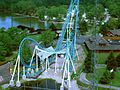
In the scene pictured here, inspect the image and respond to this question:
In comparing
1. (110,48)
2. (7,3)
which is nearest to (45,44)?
(110,48)

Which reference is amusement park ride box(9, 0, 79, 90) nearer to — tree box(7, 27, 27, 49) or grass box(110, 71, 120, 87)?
grass box(110, 71, 120, 87)

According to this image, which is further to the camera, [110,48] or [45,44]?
[45,44]

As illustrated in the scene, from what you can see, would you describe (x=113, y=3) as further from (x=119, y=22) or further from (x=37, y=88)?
(x=37, y=88)

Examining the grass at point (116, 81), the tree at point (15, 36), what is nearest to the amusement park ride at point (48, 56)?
the grass at point (116, 81)

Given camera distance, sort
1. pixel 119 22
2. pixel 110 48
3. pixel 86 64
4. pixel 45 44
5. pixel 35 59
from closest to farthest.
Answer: pixel 86 64 < pixel 35 59 < pixel 110 48 < pixel 45 44 < pixel 119 22

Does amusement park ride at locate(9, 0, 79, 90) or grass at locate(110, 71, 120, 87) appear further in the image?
amusement park ride at locate(9, 0, 79, 90)

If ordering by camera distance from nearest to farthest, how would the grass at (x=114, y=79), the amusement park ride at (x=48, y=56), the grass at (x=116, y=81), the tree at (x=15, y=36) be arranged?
the grass at (x=116, y=81) < the grass at (x=114, y=79) < the amusement park ride at (x=48, y=56) < the tree at (x=15, y=36)

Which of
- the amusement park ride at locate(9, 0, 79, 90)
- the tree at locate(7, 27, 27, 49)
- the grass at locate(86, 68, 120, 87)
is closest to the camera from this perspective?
the grass at locate(86, 68, 120, 87)

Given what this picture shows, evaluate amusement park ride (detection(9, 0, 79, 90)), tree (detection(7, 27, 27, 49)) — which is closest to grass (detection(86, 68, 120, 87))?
amusement park ride (detection(9, 0, 79, 90))

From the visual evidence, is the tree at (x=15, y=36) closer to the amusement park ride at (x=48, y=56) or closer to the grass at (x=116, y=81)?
the amusement park ride at (x=48, y=56)

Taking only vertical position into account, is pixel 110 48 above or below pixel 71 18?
below

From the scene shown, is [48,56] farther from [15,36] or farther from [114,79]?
[15,36]
